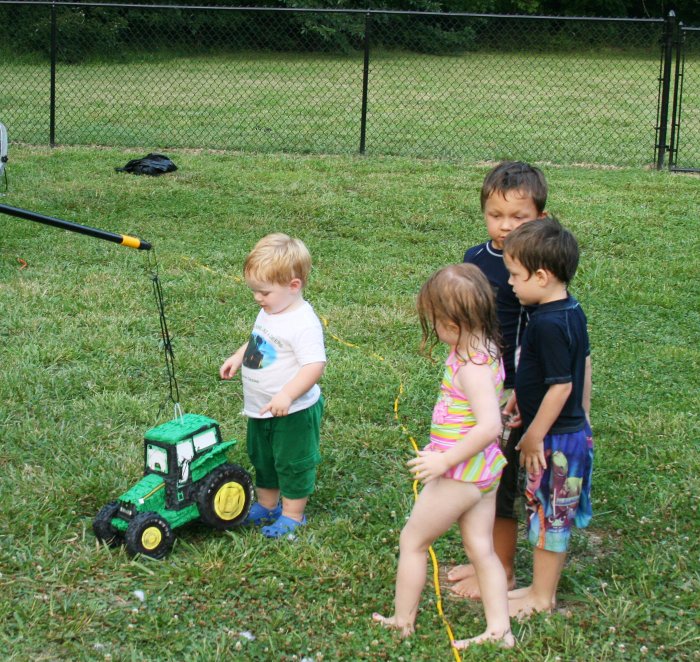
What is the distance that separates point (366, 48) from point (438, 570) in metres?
8.45

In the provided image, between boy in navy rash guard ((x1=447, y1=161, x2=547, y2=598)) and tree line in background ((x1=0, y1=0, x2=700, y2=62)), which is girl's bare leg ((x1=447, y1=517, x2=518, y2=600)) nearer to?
boy in navy rash guard ((x1=447, y1=161, x2=547, y2=598))

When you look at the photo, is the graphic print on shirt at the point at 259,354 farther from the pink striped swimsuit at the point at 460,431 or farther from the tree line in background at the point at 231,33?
the tree line in background at the point at 231,33

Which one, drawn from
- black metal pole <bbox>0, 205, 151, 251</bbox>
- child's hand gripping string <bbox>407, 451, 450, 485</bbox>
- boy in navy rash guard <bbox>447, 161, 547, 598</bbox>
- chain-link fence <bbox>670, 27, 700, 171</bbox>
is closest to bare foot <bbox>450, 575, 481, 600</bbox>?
boy in navy rash guard <bbox>447, 161, 547, 598</bbox>

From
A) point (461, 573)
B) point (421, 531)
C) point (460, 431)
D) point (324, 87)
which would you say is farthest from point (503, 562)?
point (324, 87)

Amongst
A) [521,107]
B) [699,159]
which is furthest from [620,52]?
[699,159]

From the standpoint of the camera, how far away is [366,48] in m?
10.8

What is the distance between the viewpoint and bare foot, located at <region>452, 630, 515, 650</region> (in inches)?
108

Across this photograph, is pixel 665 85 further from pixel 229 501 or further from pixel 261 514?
pixel 229 501

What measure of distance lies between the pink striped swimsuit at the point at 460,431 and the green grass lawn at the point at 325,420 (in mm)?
489

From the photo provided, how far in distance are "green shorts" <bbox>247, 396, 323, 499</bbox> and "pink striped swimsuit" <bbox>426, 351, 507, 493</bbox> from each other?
682 millimetres

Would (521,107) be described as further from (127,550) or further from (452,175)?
(127,550)

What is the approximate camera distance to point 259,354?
10.6 feet

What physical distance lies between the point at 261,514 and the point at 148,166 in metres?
6.53

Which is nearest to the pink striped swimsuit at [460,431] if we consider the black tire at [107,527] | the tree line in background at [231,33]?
the black tire at [107,527]
